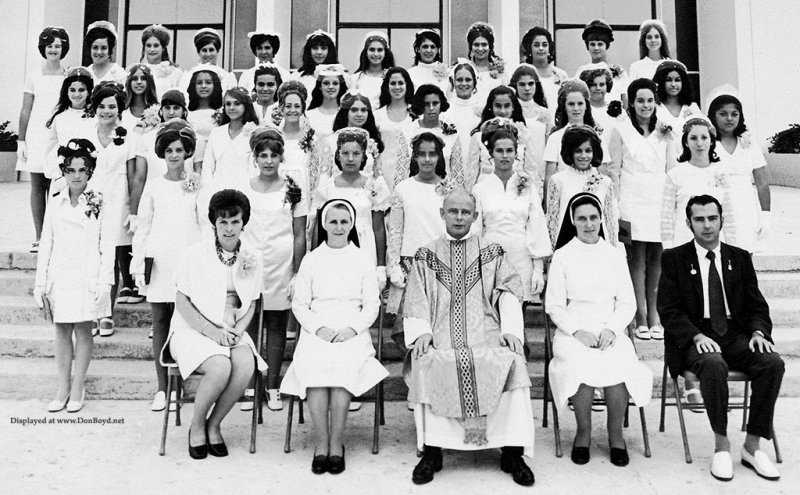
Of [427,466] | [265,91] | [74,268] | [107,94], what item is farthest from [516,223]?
[107,94]

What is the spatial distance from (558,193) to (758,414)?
205 cm

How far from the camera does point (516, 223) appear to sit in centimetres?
501

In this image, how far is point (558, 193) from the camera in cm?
523

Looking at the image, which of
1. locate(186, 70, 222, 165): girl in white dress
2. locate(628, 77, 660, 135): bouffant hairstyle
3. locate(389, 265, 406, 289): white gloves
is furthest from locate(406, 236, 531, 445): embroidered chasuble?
locate(186, 70, 222, 165): girl in white dress

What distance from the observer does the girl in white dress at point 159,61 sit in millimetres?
7188

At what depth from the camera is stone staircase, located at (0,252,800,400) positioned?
16.8 ft

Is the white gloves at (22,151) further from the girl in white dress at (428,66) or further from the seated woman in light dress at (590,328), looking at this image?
the seated woman in light dress at (590,328)

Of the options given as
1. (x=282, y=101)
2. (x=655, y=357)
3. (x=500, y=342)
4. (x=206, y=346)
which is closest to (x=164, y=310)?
(x=206, y=346)

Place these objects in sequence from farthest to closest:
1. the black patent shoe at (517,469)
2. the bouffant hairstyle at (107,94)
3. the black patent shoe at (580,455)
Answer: the bouffant hairstyle at (107,94) → the black patent shoe at (580,455) → the black patent shoe at (517,469)

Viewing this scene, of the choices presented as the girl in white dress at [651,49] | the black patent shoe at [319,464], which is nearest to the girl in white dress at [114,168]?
the black patent shoe at [319,464]

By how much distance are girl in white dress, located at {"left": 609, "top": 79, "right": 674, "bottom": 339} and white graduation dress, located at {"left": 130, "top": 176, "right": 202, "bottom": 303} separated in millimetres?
3239

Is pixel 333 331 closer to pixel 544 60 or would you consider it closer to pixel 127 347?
pixel 127 347

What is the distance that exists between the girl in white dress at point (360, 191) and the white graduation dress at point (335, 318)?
48 cm

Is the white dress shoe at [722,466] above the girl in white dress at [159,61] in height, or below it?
below
